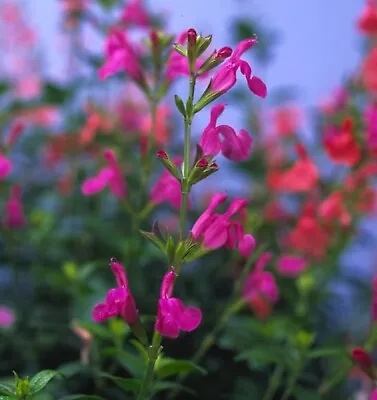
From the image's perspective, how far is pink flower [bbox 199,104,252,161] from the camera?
1.92 feet

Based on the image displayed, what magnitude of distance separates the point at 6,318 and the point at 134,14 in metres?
0.48

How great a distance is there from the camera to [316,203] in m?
1.14

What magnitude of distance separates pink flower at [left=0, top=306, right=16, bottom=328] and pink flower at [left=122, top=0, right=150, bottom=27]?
17.9 inches

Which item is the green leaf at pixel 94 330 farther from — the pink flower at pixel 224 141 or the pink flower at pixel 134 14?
the pink flower at pixel 134 14

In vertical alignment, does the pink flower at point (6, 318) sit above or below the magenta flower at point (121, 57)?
below

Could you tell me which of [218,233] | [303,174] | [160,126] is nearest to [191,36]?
[218,233]

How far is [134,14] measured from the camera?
3.67 ft

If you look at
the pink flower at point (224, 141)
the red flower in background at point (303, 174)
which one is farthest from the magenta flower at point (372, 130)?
the pink flower at point (224, 141)

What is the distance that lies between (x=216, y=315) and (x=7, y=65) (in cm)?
95

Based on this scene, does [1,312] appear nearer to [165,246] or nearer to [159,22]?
[165,246]

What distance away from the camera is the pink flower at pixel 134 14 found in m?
1.12

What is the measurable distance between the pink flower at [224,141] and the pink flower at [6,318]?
475 millimetres

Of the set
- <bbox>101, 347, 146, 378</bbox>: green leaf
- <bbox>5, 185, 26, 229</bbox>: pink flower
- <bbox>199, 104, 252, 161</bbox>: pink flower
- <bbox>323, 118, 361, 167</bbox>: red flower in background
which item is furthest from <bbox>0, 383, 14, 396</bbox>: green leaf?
<bbox>323, 118, 361, 167</bbox>: red flower in background

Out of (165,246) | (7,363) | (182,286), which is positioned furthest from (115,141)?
(165,246)
